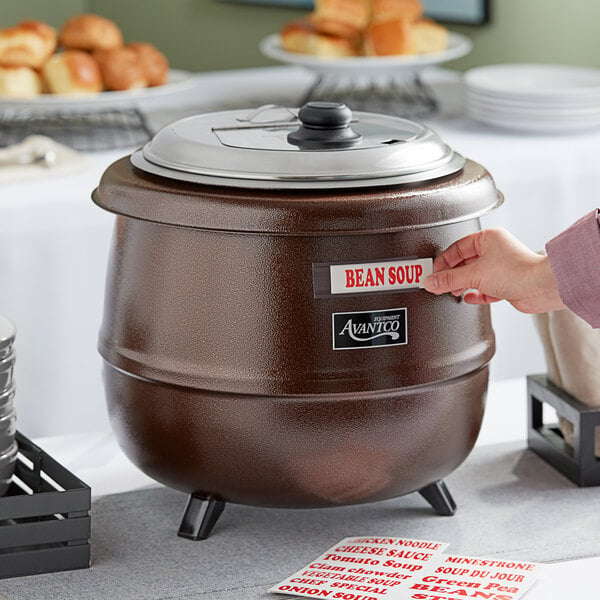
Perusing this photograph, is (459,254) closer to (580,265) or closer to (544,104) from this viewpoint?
(580,265)

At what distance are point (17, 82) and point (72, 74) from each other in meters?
0.10

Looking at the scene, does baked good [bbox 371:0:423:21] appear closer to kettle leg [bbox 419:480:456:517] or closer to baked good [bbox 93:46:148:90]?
baked good [bbox 93:46:148:90]

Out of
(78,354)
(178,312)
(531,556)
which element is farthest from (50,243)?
(531,556)

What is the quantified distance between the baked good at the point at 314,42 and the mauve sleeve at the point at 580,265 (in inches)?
60.6

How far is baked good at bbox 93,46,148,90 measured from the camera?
6.79 ft

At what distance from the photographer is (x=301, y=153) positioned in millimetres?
873

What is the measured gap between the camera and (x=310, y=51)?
2.36 metres

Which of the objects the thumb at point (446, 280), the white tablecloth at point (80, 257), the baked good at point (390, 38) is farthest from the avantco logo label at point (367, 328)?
the baked good at point (390, 38)

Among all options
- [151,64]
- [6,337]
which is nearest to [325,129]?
[6,337]

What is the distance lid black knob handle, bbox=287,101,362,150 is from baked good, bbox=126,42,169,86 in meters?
1.25

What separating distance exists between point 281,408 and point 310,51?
5.24 feet

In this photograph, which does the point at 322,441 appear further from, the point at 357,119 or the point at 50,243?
the point at 50,243

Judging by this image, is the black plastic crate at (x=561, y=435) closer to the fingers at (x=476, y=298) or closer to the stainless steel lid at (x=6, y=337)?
the fingers at (x=476, y=298)

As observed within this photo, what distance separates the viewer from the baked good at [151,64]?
212 centimetres
